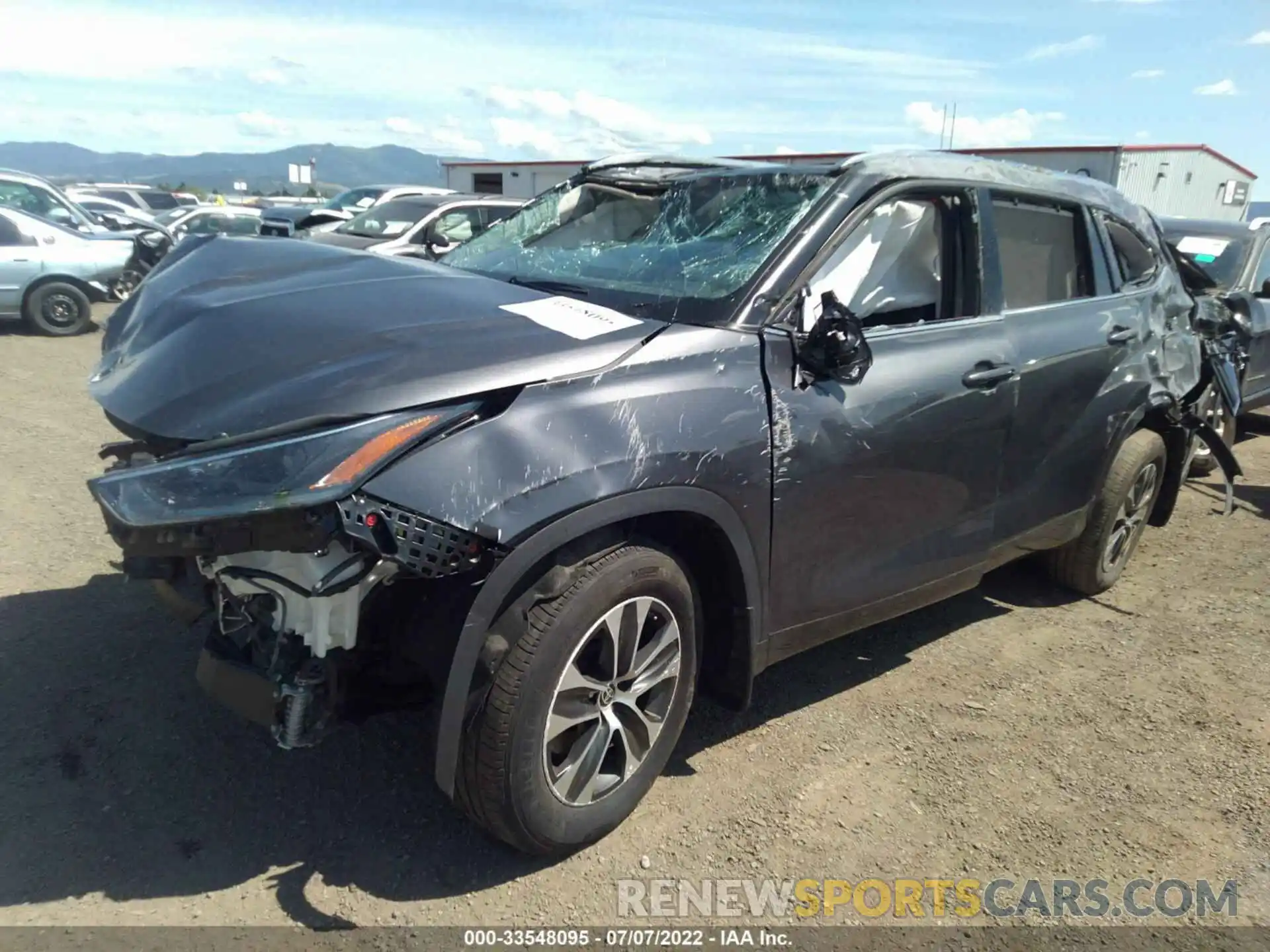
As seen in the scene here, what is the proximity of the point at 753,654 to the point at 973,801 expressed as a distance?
0.89 m

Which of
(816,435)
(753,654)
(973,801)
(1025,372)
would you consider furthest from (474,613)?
(1025,372)

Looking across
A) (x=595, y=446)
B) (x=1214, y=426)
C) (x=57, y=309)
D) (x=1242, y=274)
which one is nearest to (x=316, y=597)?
(x=595, y=446)

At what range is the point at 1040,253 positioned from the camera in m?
3.97

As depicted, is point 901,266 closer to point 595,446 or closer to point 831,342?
point 831,342

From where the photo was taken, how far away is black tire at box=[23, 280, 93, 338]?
1098cm

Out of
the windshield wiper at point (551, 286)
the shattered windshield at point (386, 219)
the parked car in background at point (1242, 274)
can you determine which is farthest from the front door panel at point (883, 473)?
the shattered windshield at point (386, 219)

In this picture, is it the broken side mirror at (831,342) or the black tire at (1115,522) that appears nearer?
the broken side mirror at (831,342)

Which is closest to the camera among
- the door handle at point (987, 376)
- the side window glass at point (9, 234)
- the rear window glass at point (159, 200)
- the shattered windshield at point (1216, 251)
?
the door handle at point (987, 376)

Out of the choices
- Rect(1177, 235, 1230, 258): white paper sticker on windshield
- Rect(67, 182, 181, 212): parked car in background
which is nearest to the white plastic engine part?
Rect(1177, 235, 1230, 258): white paper sticker on windshield

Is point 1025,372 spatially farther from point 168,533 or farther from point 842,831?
point 168,533

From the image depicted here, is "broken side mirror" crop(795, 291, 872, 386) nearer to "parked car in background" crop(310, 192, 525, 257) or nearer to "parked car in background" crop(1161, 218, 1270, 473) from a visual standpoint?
"parked car in background" crop(1161, 218, 1270, 473)

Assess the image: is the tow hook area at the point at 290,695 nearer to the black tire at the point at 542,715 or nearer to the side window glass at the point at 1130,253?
the black tire at the point at 542,715

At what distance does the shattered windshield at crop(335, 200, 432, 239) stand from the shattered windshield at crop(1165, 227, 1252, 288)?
8185 millimetres

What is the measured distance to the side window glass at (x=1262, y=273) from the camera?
720 centimetres
